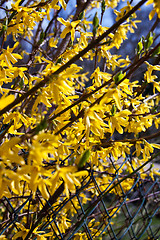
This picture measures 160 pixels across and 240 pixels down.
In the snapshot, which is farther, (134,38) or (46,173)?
(134,38)

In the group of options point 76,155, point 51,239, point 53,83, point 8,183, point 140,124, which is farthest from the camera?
point 51,239

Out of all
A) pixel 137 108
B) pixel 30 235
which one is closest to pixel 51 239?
pixel 30 235

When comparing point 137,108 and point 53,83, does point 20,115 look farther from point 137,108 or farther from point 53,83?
point 137,108

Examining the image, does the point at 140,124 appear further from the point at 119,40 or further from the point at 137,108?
the point at 119,40

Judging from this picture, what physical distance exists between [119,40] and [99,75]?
47 cm

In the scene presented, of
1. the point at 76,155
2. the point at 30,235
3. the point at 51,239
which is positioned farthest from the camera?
Result: the point at 51,239

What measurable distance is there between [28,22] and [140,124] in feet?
3.08

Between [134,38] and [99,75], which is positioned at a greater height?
[134,38]

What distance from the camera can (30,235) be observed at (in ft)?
3.14

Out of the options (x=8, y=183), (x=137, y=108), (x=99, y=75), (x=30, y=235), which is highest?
(x=99, y=75)

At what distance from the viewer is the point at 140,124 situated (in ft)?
4.62

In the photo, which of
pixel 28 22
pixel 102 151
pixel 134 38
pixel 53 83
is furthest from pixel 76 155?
pixel 134 38

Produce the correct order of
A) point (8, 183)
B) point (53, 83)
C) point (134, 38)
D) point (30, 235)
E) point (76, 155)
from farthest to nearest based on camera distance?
point (134, 38) < point (76, 155) < point (30, 235) < point (53, 83) < point (8, 183)

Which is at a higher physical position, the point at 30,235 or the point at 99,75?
the point at 99,75
